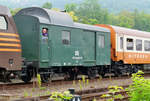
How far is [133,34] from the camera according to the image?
1930 centimetres

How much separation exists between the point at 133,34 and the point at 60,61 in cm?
813

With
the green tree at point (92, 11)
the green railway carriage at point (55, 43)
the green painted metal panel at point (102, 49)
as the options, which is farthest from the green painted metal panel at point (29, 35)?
the green tree at point (92, 11)

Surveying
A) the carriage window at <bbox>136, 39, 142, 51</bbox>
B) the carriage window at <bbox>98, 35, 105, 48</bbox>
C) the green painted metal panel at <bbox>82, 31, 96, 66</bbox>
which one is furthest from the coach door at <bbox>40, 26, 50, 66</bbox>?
the carriage window at <bbox>136, 39, 142, 51</bbox>

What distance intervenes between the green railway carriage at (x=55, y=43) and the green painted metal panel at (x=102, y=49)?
0.06 metres

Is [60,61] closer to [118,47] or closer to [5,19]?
[5,19]

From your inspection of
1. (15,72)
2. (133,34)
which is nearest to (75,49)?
(15,72)

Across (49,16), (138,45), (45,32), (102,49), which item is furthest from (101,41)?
(45,32)

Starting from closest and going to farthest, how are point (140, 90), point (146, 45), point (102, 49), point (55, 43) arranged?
point (140, 90)
point (55, 43)
point (102, 49)
point (146, 45)

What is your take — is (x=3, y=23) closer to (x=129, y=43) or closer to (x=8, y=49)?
(x=8, y=49)

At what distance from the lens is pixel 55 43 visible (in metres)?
13.1

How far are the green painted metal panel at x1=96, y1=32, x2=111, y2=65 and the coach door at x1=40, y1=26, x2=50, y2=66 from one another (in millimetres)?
4377

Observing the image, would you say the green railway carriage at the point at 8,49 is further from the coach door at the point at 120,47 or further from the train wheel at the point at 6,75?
the coach door at the point at 120,47

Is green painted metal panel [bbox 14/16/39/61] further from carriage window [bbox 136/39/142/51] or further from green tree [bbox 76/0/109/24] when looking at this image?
green tree [bbox 76/0/109/24]

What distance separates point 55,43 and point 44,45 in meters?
0.76
